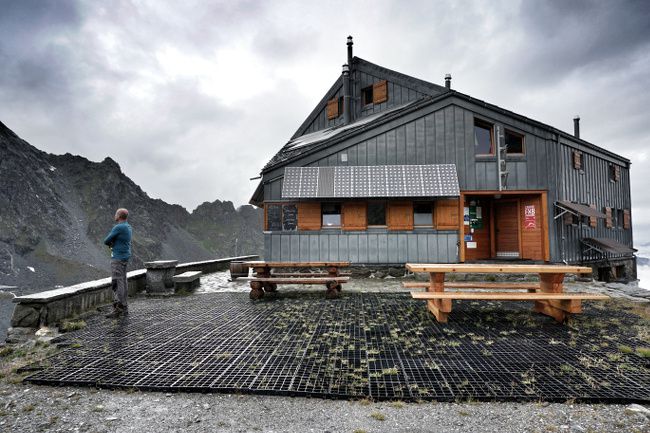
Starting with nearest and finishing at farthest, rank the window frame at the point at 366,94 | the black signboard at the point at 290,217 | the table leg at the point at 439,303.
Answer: the table leg at the point at 439,303, the black signboard at the point at 290,217, the window frame at the point at 366,94

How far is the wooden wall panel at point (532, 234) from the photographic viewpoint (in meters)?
11.1

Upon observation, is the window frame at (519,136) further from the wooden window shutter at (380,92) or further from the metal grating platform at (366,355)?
the wooden window shutter at (380,92)

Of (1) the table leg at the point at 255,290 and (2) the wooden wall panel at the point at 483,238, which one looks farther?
(2) the wooden wall panel at the point at 483,238

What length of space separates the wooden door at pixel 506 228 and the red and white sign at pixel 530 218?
1.32 feet

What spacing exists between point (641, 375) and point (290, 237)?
348 inches

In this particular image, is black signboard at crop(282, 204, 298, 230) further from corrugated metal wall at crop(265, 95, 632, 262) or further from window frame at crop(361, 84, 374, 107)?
window frame at crop(361, 84, 374, 107)

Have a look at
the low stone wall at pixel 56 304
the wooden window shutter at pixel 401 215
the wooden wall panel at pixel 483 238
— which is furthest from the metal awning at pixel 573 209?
the low stone wall at pixel 56 304

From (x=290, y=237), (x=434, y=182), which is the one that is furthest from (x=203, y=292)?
(x=434, y=182)

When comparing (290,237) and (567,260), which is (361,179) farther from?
(567,260)

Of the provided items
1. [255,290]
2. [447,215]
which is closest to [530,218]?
[447,215]

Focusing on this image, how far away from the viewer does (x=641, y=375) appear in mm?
3414

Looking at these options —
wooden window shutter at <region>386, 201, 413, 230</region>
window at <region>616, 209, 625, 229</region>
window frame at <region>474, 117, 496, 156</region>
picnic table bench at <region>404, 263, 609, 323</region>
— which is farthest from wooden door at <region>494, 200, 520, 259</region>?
window at <region>616, 209, 625, 229</region>

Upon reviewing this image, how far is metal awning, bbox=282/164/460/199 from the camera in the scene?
10352mm

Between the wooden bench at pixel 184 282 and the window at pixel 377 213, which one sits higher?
the window at pixel 377 213
